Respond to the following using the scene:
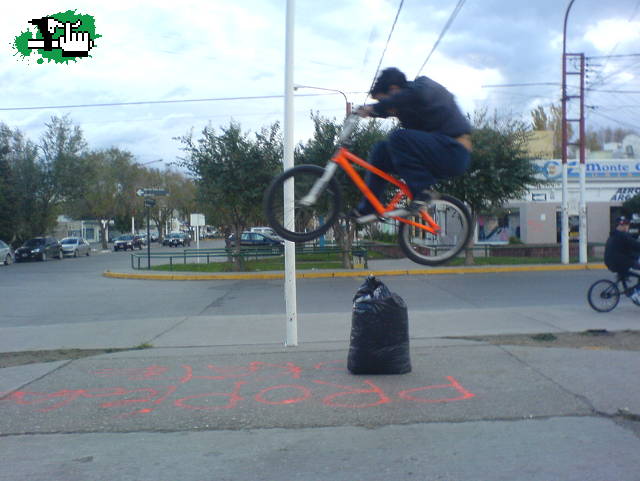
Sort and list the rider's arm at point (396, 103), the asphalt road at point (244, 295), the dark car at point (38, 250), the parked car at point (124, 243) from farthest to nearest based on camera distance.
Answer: the parked car at point (124, 243) → the dark car at point (38, 250) → the asphalt road at point (244, 295) → the rider's arm at point (396, 103)

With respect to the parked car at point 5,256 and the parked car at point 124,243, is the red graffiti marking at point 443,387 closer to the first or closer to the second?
the parked car at point 5,256

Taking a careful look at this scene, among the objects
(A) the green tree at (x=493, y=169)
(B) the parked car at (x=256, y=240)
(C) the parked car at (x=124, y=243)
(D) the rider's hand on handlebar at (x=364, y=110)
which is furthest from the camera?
(C) the parked car at (x=124, y=243)

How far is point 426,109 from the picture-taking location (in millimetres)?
4406

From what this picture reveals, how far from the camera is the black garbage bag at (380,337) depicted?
7262 millimetres

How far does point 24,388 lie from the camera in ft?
24.0

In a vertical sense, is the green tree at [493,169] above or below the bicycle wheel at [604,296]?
above

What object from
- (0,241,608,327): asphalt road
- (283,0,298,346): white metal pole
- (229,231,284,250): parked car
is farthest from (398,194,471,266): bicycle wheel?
(229,231,284,250): parked car

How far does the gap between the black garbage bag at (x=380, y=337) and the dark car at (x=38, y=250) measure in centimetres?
3575

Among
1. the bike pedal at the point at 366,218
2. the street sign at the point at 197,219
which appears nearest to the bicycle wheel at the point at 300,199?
the bike pedal at the point at 366,218

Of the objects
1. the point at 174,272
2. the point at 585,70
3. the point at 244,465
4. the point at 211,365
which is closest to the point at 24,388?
the point at 211,365

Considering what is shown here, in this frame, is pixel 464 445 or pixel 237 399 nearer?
pixel 464 445

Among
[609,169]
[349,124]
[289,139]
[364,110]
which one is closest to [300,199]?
[349,124]

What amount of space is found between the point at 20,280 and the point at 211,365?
1854 cm

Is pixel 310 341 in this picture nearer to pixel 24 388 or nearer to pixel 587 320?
pixel 24 388
